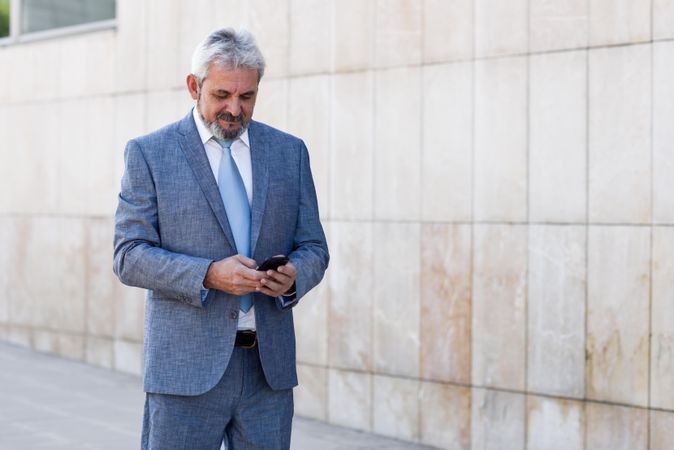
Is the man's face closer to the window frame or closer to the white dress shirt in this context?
the white dress shirt

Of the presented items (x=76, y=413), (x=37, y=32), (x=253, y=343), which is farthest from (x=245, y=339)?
(x=37, y=32)

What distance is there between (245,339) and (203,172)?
1.82ft

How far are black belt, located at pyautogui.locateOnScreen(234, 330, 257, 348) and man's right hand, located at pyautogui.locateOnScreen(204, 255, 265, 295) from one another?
0.77 ft

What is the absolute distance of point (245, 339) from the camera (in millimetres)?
4023

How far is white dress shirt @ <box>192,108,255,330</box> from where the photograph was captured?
4.05 metres

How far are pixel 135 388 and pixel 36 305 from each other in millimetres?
2000

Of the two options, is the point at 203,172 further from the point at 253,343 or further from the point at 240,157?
the point at 253,343

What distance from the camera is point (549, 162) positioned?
7051 mm

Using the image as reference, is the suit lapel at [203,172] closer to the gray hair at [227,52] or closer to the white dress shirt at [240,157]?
the white dress shirt at [240,157]

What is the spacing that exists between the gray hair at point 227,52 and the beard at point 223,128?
14 cm

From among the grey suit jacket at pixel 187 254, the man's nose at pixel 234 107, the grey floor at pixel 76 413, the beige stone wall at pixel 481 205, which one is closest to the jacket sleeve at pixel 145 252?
the grey suit jacket at pixel 187 254

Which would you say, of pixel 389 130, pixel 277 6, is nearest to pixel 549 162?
pixel 389 130

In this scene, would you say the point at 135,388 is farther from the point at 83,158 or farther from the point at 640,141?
the point at 640,141


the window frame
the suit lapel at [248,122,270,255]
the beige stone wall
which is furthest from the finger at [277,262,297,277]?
the window frame
